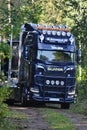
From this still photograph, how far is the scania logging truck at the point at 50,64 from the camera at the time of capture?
24.4 metres

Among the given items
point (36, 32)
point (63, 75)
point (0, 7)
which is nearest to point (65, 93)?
point (63, 75)

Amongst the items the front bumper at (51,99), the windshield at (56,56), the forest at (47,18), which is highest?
the forest at (47,18)

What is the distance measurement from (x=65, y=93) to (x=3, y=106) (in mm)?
11702

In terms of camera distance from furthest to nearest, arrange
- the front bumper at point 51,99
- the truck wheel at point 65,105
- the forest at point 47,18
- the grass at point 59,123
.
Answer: the truck wheel at point 65,105 < the front bumper at point 51,99 < the grass at point 59,123 < the forest at point 47,18

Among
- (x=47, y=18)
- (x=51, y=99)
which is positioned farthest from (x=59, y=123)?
(x=47, y=18)

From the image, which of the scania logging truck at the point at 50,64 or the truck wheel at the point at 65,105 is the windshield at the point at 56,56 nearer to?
the scania logging truck at the point at 50,64

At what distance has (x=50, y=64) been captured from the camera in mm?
24422

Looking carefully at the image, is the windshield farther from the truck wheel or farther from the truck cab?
the truck wheel

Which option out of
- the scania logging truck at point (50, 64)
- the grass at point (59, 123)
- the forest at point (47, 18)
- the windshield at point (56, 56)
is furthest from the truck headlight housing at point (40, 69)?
the grass at point (59, 123)

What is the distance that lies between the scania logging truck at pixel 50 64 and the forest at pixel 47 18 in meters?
1.03

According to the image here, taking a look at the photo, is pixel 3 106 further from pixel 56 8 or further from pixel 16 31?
pixel 56 8

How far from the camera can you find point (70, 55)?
24.8 m

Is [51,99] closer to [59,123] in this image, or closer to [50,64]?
[50,64]

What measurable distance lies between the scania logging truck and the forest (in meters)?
1.03
